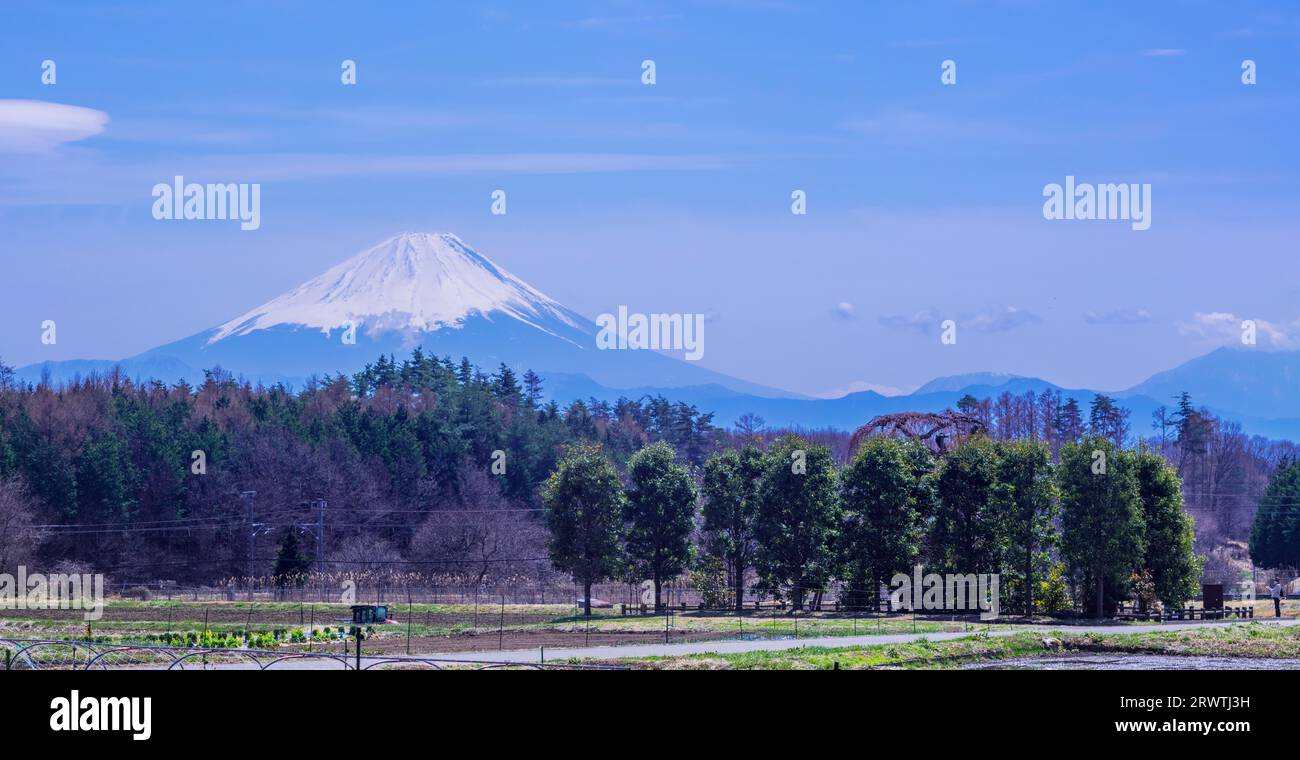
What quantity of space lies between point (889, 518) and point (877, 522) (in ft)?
1.94

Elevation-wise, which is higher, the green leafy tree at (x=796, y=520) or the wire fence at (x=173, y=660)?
the green leafy tree at (x=796, y=520)

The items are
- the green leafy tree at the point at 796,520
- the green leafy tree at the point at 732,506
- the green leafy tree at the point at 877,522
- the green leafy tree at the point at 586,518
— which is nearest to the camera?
the green leafy tree at the point at 877,522

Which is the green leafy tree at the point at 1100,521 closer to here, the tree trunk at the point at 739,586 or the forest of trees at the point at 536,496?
the forest of trees at the point at 536,496

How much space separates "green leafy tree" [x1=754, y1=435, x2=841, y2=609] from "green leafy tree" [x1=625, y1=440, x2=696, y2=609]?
3636 millimetres

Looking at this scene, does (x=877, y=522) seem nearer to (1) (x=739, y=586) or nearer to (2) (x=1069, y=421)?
(1) (x=739, y=586)

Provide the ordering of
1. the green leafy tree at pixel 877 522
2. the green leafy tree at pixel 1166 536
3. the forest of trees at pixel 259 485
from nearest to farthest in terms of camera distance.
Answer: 1. the green leafy tree at pixel 1166 536
2. the green leafy tree at pixel 877 522
3. the forest of trees at pixel 259 485

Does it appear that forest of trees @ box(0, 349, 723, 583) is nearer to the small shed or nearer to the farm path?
the farm path

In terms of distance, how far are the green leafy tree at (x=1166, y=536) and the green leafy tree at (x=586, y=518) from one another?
76.1 feet

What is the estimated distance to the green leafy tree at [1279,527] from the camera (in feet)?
300

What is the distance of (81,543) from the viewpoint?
8806cm

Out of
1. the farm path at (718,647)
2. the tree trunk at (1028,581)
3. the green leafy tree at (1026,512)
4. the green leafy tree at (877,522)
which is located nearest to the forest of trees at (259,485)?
the green leafy tree at (877,522)

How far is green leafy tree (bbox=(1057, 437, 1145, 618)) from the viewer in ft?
178
